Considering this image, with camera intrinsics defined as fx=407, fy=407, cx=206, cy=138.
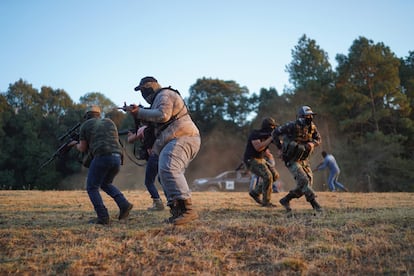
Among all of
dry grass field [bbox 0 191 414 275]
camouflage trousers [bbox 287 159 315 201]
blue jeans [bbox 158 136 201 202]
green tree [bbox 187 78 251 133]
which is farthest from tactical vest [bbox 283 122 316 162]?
green tree [bbox 187 78 251 133]

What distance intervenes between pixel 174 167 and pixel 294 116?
29716 millimetres

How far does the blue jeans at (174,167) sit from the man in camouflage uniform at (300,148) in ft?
8.91

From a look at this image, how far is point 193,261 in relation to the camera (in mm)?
4137

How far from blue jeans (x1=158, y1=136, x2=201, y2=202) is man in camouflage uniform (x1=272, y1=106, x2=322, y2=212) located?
8.91ft

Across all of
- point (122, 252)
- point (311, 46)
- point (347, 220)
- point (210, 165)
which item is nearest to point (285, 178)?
point (210, 165)

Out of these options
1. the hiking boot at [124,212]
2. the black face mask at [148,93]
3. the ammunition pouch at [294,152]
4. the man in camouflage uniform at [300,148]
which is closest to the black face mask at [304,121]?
the man in camouflage uniform at [300,148]

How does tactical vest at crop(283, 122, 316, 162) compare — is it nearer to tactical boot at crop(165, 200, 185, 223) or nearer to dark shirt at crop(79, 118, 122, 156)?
tactical boot at crop(165, 200, 185, 223)

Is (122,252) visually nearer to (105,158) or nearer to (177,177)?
(177,177)

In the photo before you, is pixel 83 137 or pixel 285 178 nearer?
pixel 83 137

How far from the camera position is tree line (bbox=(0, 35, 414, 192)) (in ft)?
101

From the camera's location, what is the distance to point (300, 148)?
7.51 m

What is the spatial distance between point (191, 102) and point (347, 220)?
39818 millimetres

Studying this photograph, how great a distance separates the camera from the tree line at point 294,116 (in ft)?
101

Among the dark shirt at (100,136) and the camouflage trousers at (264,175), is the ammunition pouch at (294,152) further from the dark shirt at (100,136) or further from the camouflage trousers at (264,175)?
the dark shirt at (100,136)
